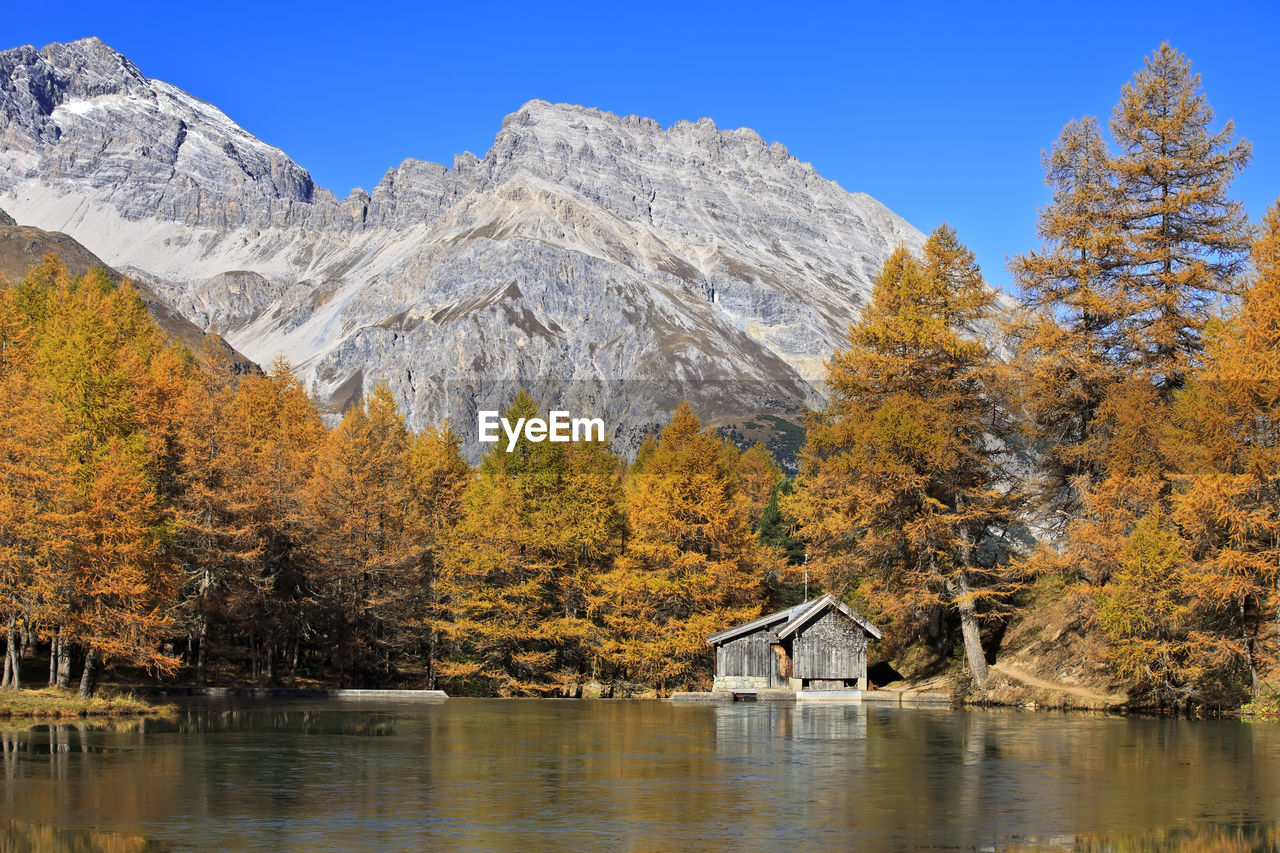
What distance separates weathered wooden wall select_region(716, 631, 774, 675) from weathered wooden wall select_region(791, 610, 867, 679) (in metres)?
2.04

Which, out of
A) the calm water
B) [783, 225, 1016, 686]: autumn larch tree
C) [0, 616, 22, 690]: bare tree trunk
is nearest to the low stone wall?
[783, 225, 1016, 686]: autumn larch tree

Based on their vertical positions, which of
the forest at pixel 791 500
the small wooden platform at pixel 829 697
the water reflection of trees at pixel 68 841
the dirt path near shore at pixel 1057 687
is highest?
the forest at pixel 791 500

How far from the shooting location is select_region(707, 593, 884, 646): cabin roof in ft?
174

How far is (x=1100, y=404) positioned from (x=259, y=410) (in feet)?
152

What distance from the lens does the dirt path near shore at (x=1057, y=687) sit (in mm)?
44281

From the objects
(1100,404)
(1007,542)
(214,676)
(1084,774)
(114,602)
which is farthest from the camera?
(214,676)

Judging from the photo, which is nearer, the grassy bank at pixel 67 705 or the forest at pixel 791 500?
the grassy bank at pixel 67 705

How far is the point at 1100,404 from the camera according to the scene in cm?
4725

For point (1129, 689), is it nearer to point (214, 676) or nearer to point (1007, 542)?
point (1007, 542)

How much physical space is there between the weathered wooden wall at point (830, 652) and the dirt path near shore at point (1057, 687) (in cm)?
643

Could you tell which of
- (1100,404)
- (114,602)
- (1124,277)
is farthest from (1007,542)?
(114,602)

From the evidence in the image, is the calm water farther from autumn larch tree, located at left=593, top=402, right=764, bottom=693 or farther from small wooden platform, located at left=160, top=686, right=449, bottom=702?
autumn larch tree, located at left=593, top=402, right=764, bottom=693

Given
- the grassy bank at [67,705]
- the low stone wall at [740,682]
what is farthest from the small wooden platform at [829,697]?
the grassy bank at [67,705]

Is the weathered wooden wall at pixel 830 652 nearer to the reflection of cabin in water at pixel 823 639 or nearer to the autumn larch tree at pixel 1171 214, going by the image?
the reflection of cabin in water at pixel 823 639
